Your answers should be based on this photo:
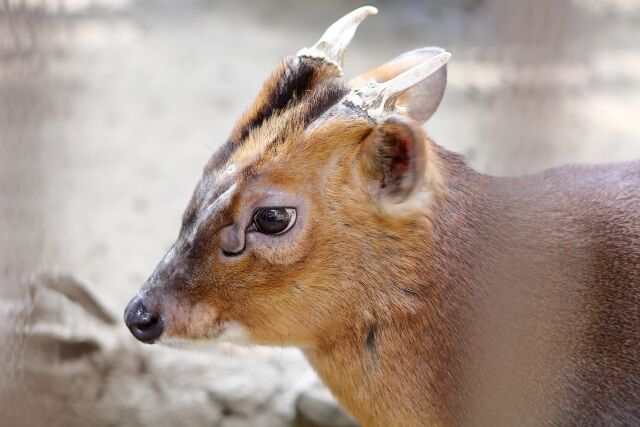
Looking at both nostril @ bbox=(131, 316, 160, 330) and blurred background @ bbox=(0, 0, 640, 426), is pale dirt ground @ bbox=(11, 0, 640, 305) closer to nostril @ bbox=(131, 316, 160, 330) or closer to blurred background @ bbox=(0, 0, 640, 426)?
blurred background @ bbox=(0, 0, 640, 426)

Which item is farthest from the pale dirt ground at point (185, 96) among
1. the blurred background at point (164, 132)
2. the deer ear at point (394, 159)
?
the deer ear at point (394, 159)

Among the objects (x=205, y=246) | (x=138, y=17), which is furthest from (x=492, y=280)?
(x=138, y=17)

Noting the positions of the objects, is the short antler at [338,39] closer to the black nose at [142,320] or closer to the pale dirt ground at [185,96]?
the pale dirt ground at [185,96]

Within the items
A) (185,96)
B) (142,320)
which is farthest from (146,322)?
(185,96)

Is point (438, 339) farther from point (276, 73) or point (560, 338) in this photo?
point (276, 73)

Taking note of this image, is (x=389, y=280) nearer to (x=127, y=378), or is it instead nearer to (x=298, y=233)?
(x=298, y=233)

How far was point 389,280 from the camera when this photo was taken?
3078 millimetres

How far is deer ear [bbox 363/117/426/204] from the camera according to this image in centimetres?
286

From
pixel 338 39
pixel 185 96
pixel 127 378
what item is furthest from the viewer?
pixel 185 96

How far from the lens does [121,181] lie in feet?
24.2

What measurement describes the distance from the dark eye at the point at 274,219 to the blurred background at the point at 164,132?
73 centimetres

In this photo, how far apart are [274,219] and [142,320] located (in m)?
0.56

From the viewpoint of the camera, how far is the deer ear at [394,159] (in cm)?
286

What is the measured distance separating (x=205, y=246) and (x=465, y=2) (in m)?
7.57
